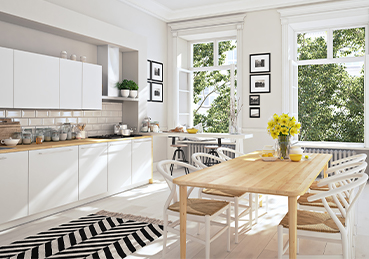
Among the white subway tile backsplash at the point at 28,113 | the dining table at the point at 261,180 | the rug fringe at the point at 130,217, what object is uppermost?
the white subway tile backsplash at the point at 28,113

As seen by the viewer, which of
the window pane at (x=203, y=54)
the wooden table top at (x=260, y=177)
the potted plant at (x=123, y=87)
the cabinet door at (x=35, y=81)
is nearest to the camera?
the wooden table top at (x=260, y=177)

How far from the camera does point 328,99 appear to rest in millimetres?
7578

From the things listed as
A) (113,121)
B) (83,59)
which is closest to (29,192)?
(83,59)

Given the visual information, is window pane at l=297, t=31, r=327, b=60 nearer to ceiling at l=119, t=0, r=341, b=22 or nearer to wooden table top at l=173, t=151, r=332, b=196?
ceiling at l=119, t=0, r=341, b=22

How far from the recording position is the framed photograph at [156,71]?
7285mm

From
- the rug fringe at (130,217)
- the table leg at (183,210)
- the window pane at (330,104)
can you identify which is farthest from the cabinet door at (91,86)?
the window pane at (330,104)

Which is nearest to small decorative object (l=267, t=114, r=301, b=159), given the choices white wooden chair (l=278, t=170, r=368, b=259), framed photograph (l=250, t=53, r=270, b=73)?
white wooden chair (l=278, t=170, r=368, b=259)

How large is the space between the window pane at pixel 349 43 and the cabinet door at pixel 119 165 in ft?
15.2

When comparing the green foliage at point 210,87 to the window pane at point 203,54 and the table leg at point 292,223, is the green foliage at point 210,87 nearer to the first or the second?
the window pane at point 203,54

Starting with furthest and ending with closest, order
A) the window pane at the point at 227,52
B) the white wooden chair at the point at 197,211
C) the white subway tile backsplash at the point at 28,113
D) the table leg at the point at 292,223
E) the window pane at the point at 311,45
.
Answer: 1. the window pane at the point at 227,52
2. the window pane at the point at 311,45
3. the white subway tile backsplash at the point at 28,113
4. the white wooden chair at the point at 197,211
5. the table leg at the point at 292,223

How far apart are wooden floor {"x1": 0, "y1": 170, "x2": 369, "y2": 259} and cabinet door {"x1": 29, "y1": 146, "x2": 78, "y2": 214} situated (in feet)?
0.63

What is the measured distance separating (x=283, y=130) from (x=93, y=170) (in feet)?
8.77

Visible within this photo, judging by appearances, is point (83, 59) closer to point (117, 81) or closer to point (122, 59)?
point (117, 81)

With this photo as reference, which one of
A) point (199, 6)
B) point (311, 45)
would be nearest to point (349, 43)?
point (311, 45)
